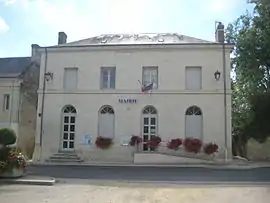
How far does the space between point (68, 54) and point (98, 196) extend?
15.0 meters

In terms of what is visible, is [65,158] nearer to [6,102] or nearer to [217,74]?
[6,102]

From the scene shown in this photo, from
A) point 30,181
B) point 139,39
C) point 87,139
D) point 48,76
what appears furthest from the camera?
point 139,39

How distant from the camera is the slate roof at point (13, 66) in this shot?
27.4 meters

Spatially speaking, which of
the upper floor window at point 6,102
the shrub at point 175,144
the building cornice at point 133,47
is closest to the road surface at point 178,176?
the shrub at point 175,144

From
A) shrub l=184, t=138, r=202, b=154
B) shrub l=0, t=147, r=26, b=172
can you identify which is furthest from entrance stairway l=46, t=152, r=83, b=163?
shrub l=0, t=147, r=26, b=172

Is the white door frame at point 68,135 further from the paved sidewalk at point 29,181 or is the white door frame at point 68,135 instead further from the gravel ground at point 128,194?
the gravel ground at point 128,194

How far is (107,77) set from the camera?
77.2 ft

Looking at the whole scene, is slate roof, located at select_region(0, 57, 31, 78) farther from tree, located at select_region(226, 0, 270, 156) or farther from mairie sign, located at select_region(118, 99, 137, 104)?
tree, located at select_region(226, 0, 270, 156)

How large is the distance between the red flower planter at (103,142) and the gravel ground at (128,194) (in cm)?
999

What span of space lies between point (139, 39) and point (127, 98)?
14.3 ft

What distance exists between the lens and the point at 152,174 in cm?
1548

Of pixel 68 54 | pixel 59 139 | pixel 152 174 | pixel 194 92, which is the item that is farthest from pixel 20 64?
pixel 152 174

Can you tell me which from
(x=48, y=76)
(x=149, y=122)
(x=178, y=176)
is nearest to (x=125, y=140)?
(x=149, y=122)

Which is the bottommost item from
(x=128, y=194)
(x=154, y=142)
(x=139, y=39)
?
(x=128, y=194)
